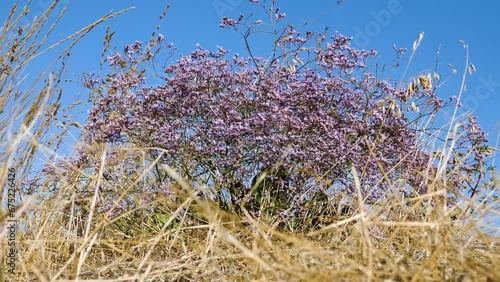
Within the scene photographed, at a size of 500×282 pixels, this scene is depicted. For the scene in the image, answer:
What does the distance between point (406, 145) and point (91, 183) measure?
190 centimetres

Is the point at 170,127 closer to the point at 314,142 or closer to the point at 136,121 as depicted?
the point at 136,121

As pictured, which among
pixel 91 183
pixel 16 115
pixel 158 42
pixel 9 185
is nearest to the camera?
pixel 9 185

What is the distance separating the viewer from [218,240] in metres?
2.42

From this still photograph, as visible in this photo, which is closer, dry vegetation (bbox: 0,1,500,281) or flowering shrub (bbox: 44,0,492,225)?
dry vegetation (bbox: 0,1,500,281)

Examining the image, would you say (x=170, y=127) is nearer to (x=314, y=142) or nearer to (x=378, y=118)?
(x=314, y=142)

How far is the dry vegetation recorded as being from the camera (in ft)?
4.80

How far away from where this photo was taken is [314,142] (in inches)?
127

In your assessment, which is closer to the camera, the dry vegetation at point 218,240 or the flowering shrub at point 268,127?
the dry vegetation at point 218,240

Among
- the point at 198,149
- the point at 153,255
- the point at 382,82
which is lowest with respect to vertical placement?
the point at 153,255

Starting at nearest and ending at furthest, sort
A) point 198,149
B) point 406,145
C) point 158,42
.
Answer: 1. point 198,149
2. point 406,145
3. point 158,42

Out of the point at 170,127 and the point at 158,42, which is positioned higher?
the point at 158,42

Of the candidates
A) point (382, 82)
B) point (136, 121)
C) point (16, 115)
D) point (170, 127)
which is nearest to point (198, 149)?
point (170, 127)

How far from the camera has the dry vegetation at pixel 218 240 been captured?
1.46 m

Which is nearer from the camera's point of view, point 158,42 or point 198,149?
point 198,149
